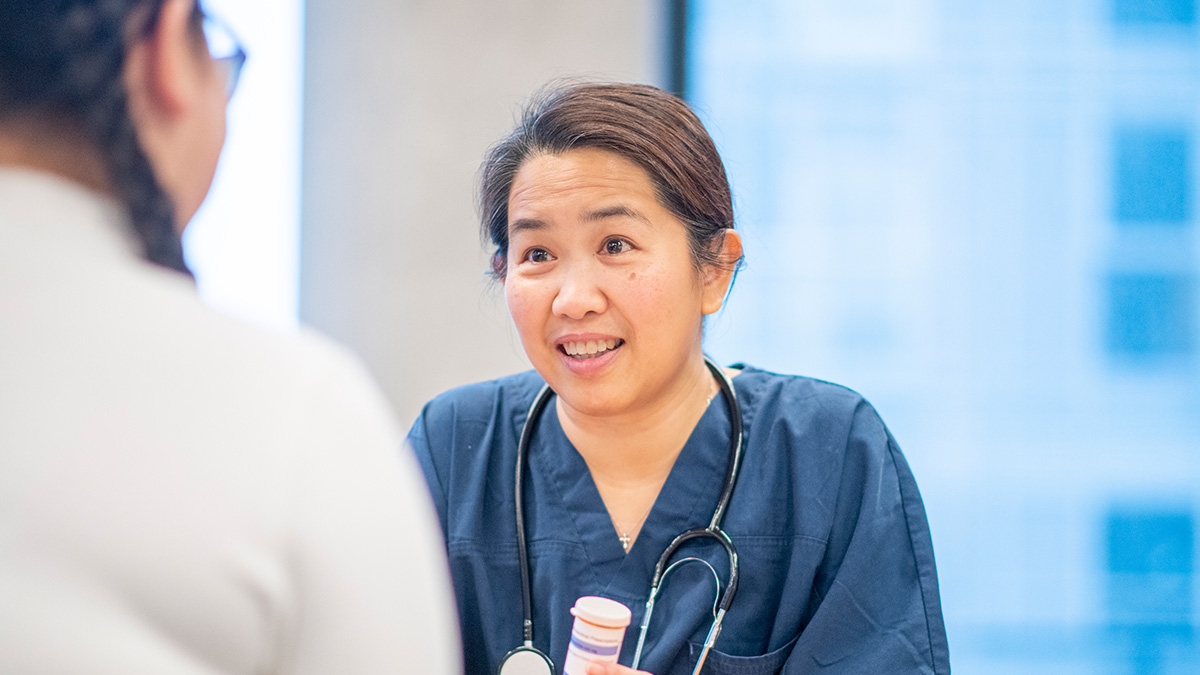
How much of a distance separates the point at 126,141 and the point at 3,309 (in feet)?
0.33

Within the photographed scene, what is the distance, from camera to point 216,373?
431 mm

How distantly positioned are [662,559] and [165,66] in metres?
0.93

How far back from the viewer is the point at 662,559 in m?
1.21

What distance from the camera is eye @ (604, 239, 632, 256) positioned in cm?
125

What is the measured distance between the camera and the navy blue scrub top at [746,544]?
3.82ft

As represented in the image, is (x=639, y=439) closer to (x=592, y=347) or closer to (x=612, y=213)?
(x=592, y=347)

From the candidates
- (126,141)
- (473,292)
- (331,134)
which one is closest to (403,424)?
(473,292)

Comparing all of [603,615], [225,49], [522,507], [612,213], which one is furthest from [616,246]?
[225,49]

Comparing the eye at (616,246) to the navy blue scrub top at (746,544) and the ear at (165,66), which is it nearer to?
the navy blue scrub top at (746,544)

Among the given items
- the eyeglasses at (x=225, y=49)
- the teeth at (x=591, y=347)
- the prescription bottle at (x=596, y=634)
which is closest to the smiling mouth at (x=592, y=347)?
the teeth at (x=591, y=347)

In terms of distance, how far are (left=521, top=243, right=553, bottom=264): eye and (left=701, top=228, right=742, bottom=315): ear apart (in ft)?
0.77

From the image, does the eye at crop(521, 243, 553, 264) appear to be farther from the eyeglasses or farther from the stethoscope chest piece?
the eyeglasses

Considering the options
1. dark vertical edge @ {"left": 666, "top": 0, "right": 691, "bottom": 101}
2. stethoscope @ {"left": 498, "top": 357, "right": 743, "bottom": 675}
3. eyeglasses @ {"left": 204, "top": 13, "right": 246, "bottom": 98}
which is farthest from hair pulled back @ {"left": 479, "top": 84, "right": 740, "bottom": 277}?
dark vertical edge @ {"left": 666, "top": 0, "right": 691, "bottom": 101}

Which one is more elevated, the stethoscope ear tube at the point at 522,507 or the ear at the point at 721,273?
the ear at the point at 721,273
